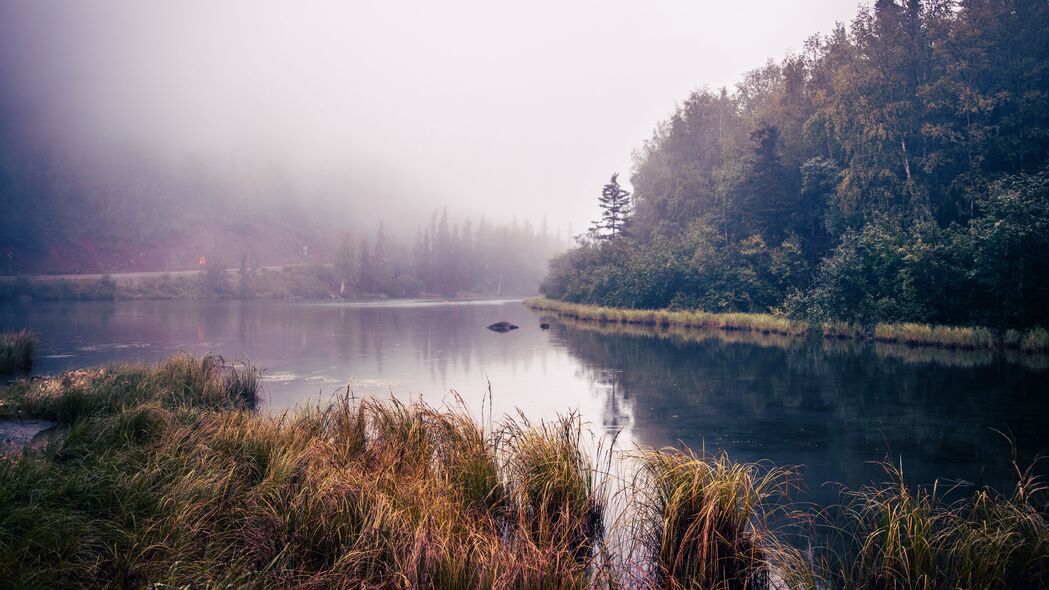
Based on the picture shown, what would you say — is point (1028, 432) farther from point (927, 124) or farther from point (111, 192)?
point (111, 192)

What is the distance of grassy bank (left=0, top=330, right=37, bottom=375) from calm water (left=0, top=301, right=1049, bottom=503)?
0.67 m

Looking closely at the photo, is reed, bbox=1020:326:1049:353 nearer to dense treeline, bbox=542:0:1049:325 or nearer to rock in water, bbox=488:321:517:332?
dense treeline, bbox=542:0:1049:325

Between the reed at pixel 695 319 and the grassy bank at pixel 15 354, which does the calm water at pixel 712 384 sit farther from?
the reed at pixel 695 319

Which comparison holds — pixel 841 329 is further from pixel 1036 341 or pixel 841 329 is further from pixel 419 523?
pixel 419 523

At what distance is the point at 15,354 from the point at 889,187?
42031 millimetres

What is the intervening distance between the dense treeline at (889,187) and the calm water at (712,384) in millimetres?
4129

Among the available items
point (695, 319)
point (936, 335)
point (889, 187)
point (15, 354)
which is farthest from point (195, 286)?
point (936, 335)

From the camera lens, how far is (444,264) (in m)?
146

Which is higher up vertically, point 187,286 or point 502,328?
point 187,286

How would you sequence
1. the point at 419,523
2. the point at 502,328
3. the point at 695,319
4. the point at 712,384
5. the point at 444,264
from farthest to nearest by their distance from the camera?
the point at 444,264, the point at 695,319, the point at 502,328, the point at 712,384, the point at 419,523

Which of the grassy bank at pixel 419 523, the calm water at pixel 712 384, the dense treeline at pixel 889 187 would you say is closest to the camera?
the grassy bank at pixel 419 523

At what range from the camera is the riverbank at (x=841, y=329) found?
23188 millimetres

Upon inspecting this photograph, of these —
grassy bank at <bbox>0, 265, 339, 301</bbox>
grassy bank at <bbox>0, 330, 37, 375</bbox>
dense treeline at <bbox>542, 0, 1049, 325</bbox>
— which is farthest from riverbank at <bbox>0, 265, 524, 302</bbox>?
dense treeline at <bbox>542, 0, 1049, 325</bbox>

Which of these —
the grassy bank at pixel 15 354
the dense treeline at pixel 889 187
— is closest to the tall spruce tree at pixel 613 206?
the dense treeline at pixel 889 187
